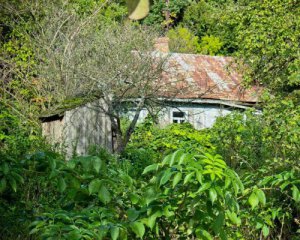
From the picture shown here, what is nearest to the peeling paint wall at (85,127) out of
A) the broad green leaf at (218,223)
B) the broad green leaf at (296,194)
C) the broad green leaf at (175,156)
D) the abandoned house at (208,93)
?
the abandoned house at (208,93)

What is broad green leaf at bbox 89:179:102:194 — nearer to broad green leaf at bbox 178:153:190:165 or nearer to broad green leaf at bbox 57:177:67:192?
broad green leaf at bbox 57:177:67:192

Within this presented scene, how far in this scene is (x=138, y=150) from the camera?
46.3ft

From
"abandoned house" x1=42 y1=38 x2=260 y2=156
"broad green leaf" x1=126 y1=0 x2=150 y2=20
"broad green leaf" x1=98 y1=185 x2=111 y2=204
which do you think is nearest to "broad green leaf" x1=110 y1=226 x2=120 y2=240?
"broad green leaf" x1=98 y1=185 x2=111 y2=204

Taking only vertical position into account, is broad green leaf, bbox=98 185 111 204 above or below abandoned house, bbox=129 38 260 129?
below

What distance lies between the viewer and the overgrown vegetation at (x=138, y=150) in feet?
12.5

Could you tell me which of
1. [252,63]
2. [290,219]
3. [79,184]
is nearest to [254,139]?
[290,219]

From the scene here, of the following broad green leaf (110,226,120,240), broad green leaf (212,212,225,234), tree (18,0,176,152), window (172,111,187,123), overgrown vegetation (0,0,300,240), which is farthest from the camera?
window (172,111,187,123)

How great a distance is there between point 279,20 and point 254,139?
9364 mm

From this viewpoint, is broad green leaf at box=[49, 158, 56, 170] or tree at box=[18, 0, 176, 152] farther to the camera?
tree at box=[18, 0, 176, 152]

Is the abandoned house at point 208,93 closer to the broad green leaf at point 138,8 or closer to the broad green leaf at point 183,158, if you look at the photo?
the broad green leaf at point 183,158

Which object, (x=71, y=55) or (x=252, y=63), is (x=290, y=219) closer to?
(x=252, y=63)

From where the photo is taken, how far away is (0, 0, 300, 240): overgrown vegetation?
3805 mm

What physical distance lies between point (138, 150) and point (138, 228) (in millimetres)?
10378

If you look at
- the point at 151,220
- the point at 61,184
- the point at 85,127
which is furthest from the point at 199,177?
the point at 85,127
